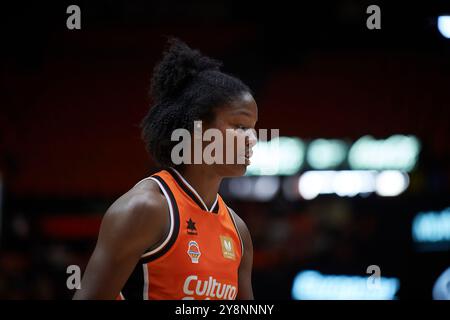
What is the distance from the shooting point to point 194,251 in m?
2.51

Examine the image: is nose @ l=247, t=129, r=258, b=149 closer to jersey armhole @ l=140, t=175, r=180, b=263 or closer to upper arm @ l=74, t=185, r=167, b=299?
jersey armhole @ l=140, t=175, r=180, b=263

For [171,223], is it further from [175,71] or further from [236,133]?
[175,71]

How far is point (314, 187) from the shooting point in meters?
8.11

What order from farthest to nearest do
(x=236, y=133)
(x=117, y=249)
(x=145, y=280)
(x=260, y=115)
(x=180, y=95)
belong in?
1. (x=260, y=115)
2. (x=180, y=95)
3. (x=236, y=133)
4. (x=145, y=280)
5. (x=117, y=249)

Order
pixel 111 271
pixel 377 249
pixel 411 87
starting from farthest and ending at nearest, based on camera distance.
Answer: pixel 411 87, pixel 377 249, pixel 111 271

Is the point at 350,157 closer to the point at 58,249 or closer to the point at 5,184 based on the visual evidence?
the point at 58,249

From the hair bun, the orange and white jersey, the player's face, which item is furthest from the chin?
the hair bun

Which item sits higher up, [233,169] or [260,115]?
[233,169]

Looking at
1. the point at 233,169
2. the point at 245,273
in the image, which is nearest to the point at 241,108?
the point at 233,169

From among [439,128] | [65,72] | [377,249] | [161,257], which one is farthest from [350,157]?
[161,257]

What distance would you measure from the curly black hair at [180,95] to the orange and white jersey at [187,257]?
0.46 ft

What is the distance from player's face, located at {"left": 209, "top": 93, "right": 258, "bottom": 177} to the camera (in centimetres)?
261

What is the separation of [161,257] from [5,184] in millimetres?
6429

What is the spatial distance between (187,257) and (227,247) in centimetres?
27
